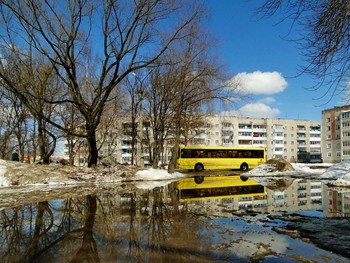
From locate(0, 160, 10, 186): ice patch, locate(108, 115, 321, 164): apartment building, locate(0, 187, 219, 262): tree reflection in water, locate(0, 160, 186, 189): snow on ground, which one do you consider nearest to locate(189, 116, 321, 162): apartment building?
locate(108, 115, 321, 164): apartment building

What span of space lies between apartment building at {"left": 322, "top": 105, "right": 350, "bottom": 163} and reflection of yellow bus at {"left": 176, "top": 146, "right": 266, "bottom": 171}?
44756 mm

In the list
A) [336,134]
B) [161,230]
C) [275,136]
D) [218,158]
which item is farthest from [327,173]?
[275,136]

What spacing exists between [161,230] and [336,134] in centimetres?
7700

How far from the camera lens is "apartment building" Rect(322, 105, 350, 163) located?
214ft

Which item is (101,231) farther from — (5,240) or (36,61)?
(36,61)

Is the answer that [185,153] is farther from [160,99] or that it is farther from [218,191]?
[218,191]

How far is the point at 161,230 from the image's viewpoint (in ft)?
18.9

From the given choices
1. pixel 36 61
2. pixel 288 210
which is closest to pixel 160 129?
pixel 36 61

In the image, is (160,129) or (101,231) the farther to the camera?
(160,129)

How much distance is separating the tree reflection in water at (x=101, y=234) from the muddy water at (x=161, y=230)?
16 millimetres

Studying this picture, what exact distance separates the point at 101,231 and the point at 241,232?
3003 mm

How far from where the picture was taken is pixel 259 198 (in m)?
10.5

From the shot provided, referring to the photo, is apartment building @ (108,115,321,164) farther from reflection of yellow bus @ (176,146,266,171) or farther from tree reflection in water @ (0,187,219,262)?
tree reflection in water @ (0,187,219,262)

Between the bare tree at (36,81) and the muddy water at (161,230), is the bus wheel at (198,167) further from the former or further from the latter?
the muddy water at (161,230)
